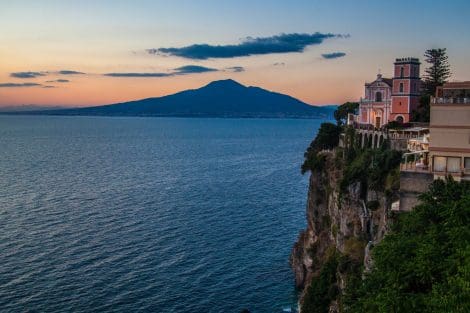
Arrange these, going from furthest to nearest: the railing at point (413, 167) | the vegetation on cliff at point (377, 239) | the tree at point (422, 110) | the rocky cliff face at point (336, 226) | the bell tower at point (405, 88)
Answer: the bell tower at point (405, 88) → the tree at point (422, 110) → the rocky cliff face at point (336, 226) → the railing at point (413, 167) → the vegetation on cliff at point (377, 239)

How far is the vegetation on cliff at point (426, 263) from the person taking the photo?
24.6 meters

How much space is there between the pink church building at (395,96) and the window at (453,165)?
29.9 metres

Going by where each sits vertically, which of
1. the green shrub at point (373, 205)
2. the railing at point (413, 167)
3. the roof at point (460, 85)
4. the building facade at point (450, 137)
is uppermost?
the roof at point (460, 85)

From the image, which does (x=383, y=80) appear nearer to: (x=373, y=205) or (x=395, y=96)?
(x=395, y=96)

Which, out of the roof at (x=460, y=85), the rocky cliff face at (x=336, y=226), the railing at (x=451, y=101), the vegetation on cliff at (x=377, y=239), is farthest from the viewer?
the rocky cliff face at (x=336, y=226)

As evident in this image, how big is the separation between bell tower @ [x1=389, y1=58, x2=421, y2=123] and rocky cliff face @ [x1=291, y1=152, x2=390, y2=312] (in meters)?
12.4

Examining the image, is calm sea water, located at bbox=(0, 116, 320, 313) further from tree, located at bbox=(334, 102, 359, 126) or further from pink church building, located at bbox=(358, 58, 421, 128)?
pink church building, located at bbox=(358, 58, 421, 128)

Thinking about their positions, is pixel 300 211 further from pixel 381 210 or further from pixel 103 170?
pixel 103 170

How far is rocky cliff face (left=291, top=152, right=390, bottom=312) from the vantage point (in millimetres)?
45544

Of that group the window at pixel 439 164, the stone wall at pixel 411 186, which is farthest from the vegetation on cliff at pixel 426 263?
the window at pixel 439 164

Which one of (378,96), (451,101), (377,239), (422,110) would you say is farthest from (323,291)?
(378,96)

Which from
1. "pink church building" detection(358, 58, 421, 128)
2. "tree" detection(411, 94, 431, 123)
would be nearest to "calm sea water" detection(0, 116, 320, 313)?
"pink church building" detection(358, 58, 421, 128)

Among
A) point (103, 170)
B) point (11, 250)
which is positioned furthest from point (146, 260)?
point (103, 170)

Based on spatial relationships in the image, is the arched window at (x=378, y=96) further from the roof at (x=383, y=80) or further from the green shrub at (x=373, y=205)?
the green shrub at (x=373, y=205)
